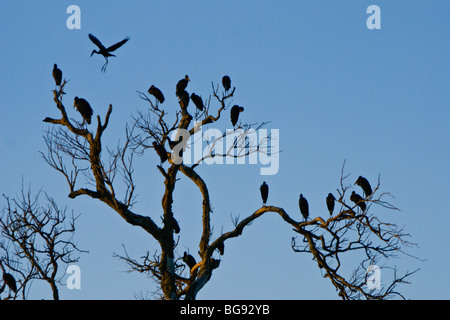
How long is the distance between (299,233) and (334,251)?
56cm

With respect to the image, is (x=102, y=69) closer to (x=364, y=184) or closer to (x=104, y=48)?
(x=104, y=48)

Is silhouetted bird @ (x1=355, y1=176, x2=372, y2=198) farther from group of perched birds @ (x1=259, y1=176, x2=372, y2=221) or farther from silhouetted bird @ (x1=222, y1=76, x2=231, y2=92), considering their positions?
silhouetted bird @ (x1=222, y1=76, x2=231, y2=92)

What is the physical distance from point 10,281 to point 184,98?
12.1 ft

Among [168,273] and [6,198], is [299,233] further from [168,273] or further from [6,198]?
[6,198]

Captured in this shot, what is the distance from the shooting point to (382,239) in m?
9.55

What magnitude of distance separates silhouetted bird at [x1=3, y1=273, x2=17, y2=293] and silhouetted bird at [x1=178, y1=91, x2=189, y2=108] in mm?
3540

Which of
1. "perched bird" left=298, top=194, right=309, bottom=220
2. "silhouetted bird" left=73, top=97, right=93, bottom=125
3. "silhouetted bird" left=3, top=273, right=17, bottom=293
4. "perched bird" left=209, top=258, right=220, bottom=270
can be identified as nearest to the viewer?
"silhouetted bird" left=3, top=273, right=17, bottom=293

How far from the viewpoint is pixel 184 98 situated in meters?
10.9

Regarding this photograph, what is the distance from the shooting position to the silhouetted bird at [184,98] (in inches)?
424

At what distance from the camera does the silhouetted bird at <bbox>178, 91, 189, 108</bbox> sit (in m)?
10.8

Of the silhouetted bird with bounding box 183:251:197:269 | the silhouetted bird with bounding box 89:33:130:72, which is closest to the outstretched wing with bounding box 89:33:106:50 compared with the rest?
the silhouetted bird with bounding box 89:33:130:72

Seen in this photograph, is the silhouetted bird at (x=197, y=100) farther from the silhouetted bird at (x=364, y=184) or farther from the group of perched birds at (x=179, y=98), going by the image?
the silhouetted bird at (x=364, y=184)

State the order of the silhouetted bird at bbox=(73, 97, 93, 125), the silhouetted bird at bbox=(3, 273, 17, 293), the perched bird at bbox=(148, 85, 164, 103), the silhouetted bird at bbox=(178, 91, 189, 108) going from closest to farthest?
the silhouetted bird at bbox=(3, 273, 17, 293)
the silhouetted bird at bbox=(178, 91, 189, 108)
the silhouetted bird at bbox=(73, 97, 93, 125)
the perched bird at bbox=(148, 85, 164, 103)
